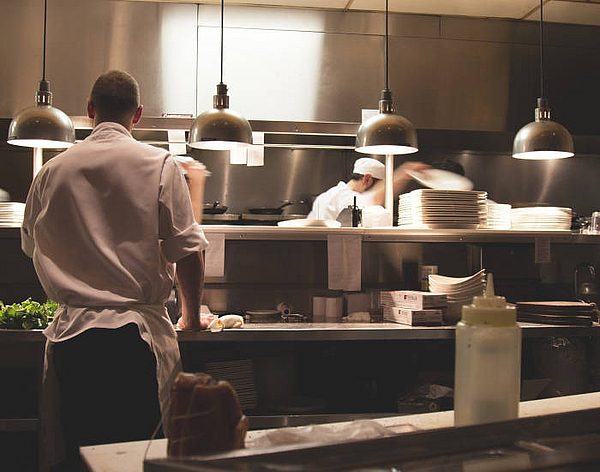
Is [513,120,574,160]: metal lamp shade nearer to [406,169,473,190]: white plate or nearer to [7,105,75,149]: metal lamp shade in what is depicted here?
[406,169,473,190]: white plate

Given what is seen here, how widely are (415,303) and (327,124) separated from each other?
5.15ft

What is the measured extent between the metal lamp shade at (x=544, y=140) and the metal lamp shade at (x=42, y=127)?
2.44m

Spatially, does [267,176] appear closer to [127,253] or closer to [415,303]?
[415,303]

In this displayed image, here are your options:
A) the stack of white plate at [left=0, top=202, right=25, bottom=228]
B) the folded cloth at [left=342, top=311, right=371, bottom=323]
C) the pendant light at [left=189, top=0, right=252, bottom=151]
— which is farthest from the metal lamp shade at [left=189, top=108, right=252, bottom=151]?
the stack of white plate at [left=0, top=202, right=25, bottom=228]

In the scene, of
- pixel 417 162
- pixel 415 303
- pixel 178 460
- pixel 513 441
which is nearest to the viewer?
pixel 178 460

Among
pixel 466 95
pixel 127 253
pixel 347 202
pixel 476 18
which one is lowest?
pixel 127 253

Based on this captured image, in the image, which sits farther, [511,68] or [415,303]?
[511,68]

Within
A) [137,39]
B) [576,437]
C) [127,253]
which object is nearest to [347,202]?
[137,39]

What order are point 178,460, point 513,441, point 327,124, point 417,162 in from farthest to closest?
1. point 417,162
2. point 327,124
3. point 513,441
4. point 178,460

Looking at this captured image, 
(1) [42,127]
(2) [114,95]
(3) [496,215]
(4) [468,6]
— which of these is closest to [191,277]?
(2) [114,95]

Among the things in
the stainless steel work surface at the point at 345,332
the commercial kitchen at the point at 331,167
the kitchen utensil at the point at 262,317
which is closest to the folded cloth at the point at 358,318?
the commercial kitchen at the point at 331,167

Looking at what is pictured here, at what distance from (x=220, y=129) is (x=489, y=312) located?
95.3 inches

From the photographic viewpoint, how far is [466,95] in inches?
197

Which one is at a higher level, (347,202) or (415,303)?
(347,202)
